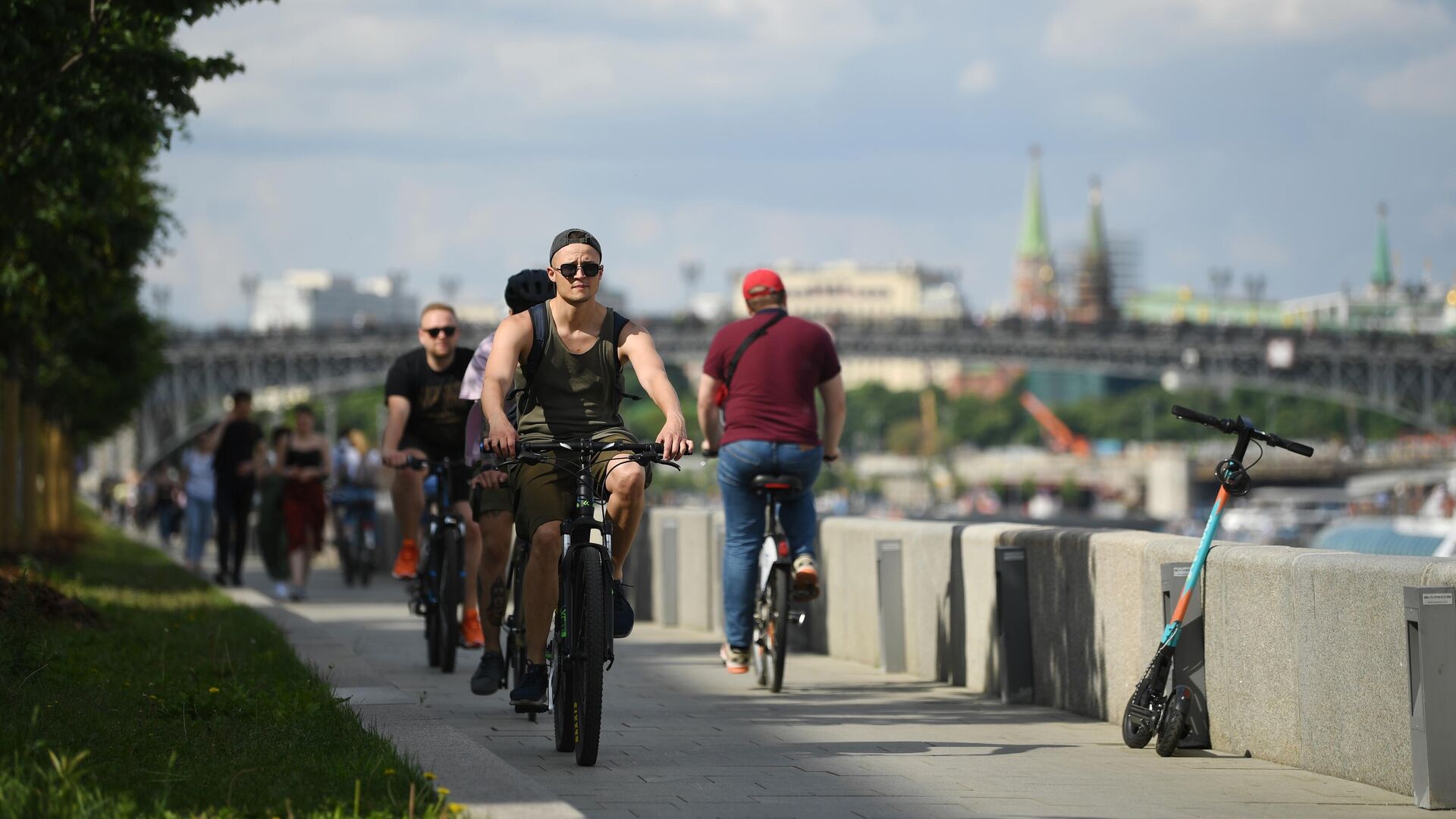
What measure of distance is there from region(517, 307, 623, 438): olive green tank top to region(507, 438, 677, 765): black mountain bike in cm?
23

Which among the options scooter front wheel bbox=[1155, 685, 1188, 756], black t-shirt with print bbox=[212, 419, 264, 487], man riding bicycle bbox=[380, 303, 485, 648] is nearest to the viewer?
scooter front wheel bbox=[1155, 685, 1188, 756]

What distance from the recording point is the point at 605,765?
682 centimetres

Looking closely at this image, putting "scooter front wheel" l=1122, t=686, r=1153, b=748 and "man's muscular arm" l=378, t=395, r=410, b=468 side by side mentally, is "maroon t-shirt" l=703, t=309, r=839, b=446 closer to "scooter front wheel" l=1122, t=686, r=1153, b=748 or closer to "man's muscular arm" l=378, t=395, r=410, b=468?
"man's muscular arm" l=378, t=395, r=410, b=468

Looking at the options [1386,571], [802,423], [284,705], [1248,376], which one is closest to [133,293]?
[802,423]

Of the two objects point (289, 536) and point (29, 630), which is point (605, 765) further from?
point (289, 536)

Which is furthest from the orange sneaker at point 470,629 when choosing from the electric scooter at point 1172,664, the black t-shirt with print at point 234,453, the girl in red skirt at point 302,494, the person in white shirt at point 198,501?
the person in white shirt at point 198,501

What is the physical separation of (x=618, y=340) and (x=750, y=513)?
286 centimetres

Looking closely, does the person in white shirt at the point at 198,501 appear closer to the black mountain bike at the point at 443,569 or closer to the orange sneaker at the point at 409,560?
the orange sneaker at the point at 409,560

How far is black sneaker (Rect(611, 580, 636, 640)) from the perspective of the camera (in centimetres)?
692

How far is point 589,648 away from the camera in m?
6.57

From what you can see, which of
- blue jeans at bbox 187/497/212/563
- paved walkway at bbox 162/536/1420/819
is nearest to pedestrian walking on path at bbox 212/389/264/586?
blue jeans at bbox 187/497/212/563

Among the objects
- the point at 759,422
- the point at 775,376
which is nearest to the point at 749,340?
the point at 775,376

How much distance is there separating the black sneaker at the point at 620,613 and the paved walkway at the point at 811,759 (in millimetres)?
429

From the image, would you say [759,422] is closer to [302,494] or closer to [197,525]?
[302,494]
